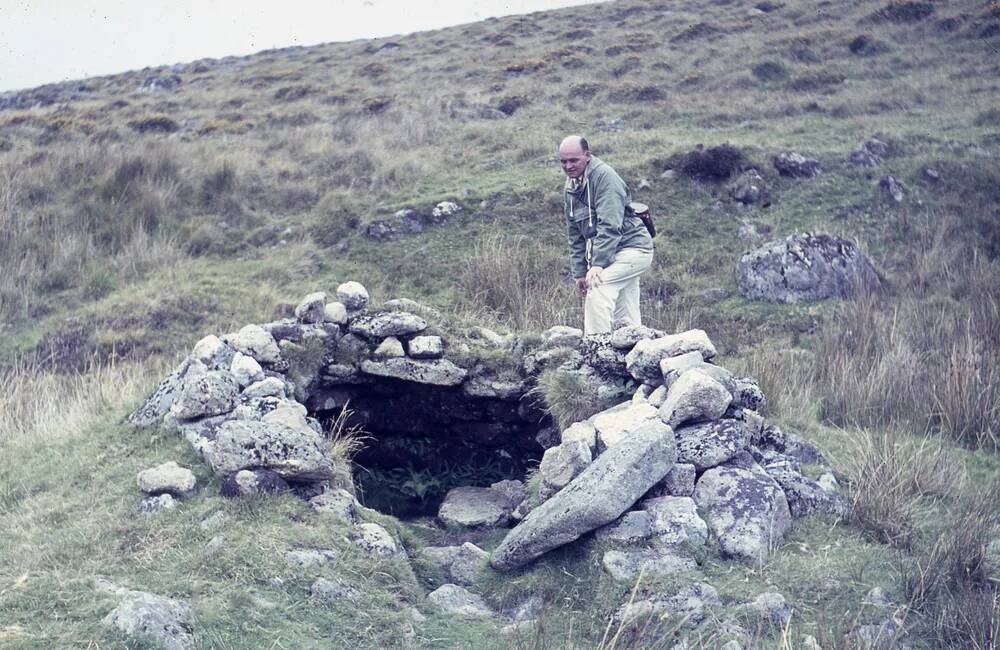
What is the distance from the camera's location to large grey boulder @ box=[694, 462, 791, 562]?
482 cm

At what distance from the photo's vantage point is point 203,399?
6.04 m

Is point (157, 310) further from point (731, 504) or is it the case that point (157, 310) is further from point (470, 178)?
point (731, 504)

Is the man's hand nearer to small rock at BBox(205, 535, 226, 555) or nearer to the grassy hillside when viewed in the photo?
the grassy hillside

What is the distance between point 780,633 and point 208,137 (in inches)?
749

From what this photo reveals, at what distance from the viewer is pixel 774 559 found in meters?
4.78

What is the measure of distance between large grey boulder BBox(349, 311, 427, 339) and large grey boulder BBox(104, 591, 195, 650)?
3.81 m

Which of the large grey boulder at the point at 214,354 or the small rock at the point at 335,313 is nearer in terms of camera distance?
the large grey boulder at the point at 214,354

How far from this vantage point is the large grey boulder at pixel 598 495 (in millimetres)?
4922

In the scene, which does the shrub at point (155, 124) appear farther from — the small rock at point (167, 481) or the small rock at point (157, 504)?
the small rock at point (157, 504)

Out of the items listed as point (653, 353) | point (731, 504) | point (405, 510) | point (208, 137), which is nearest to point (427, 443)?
point (405, 510)

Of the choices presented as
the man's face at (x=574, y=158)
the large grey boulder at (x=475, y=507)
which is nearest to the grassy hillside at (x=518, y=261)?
the large grey boulder at (x=475, y=507)

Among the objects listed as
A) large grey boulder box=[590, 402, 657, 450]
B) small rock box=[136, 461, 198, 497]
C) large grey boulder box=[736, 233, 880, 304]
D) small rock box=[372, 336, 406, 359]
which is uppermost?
small rock box=[136, 461, 198, 497]

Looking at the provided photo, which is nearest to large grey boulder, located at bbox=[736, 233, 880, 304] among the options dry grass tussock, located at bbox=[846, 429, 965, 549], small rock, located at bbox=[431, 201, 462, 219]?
small rock, located at bbox=[431, 201, 462, 219]

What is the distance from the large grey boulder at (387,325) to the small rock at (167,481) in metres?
2.56
